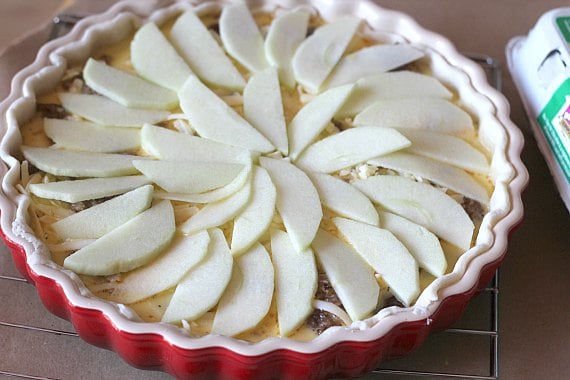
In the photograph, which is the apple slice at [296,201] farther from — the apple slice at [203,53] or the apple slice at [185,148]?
the apple slice at [203,53]

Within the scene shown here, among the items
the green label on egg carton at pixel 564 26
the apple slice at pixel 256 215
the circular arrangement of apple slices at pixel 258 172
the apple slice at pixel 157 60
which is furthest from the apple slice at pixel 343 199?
the green label on egg carton at pixel 564 26

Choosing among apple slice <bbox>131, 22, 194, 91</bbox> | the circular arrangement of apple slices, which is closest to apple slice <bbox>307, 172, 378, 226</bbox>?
the circular arrangement of apple slices

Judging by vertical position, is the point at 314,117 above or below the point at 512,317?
above

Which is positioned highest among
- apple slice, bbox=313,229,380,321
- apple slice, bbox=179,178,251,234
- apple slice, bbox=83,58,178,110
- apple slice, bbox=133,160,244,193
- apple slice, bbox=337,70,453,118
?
apple slice, bbox=83,58,178,110

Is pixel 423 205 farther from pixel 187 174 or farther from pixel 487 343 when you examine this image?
pixel 187 174

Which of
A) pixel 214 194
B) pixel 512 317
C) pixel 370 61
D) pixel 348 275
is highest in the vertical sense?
pixel 370 61

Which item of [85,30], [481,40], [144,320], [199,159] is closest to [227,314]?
[144,320]

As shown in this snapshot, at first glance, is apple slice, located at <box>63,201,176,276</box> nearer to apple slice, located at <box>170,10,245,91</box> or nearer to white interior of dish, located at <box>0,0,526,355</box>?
white interior of dish, located at <box>0,0,526,355</box>

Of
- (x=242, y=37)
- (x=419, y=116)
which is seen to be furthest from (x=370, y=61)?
(x=242, y=37)
